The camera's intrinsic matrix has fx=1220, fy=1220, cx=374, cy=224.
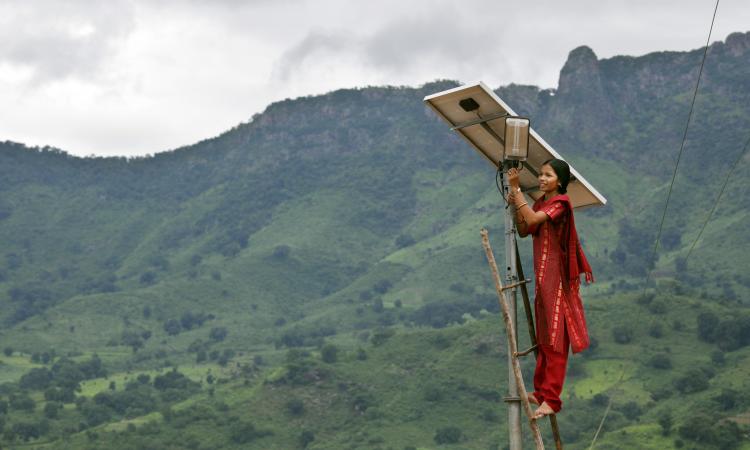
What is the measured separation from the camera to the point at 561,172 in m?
6.22

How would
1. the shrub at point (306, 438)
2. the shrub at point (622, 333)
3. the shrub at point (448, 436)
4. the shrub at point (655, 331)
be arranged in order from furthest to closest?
the shrub at point (655, 331), the shrub at point (622, 333), the shrub at point (306, 438), the shrub at point (448, 436)

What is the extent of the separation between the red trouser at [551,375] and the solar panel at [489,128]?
0.91 metres

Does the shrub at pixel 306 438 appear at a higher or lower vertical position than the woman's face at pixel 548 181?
lower

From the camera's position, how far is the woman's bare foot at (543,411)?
5.83 metres

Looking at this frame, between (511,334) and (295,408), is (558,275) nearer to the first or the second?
(511,334)

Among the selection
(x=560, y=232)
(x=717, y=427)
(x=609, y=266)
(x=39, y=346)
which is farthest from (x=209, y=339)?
(x=560, y=232)

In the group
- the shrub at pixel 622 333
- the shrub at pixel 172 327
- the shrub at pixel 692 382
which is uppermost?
the shrub at pixel 622 333

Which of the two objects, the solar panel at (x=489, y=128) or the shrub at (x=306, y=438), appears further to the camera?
the shrub at (x=306, y=438)

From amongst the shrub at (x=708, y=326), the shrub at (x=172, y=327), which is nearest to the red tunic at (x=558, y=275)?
the shrub at (x=708, y=326)

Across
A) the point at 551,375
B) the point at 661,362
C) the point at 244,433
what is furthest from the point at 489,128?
the point at 661,362

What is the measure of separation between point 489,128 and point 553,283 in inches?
34.0

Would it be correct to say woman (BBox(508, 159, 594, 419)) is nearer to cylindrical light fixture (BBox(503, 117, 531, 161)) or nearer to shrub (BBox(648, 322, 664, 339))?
cylindrical light fixture (BBox(503, 117, 531, 161))

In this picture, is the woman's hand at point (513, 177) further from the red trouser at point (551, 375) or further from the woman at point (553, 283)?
the red trouser at point (551, 375)

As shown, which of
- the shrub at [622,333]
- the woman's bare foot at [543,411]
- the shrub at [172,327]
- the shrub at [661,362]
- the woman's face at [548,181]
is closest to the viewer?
the woman's bare foot at [543,411]
